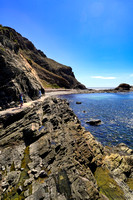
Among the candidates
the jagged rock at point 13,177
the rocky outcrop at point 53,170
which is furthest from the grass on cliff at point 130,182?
the jagged rock at point 13,177

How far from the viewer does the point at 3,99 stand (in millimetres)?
20172

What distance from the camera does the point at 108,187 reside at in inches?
313

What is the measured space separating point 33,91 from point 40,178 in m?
28.7

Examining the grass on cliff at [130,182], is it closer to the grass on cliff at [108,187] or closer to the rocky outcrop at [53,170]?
the rocky outcrop at [53,170]

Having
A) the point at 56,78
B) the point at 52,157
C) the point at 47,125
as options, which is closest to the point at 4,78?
the point at 47,125

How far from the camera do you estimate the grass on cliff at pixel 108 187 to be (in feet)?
23.6

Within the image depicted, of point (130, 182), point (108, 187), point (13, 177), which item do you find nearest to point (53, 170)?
point (13, 177)

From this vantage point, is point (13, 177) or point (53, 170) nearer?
point (13, 177)

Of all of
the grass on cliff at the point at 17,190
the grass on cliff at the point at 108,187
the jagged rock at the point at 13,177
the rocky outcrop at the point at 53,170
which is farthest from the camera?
the grass on cliff at the point at 108,187

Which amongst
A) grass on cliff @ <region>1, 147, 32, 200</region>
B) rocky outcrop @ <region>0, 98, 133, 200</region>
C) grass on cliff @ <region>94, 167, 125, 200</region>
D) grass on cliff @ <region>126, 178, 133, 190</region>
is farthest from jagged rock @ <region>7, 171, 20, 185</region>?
grass on cliff @ <region>126, 178, 133, 190</region>

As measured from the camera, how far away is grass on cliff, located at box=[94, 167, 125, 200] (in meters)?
7.20

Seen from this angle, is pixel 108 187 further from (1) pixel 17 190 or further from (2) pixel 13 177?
(2) pixel 13 177

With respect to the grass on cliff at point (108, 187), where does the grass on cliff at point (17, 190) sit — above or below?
above

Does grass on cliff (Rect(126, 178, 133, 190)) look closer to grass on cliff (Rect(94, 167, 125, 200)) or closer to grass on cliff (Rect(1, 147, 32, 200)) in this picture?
grass on cliff (Rect(94, 167, 125, 200))
